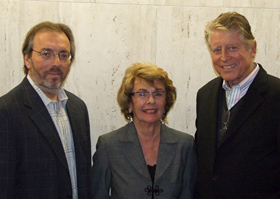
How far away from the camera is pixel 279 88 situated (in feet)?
7.32

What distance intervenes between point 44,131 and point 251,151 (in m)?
1.20

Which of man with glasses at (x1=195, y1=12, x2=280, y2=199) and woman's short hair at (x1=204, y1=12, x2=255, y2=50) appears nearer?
man with glasses at (x1=195, y1=12, x2=280, y2=199)

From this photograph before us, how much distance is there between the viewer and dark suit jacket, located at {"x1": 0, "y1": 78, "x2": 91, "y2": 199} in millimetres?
2014

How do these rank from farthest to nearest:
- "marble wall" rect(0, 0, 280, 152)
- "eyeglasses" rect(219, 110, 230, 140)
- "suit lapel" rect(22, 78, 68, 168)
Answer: "marble wall" rect(0, 0, 280, 152)
"eyeglasses" rect(219, 110, 230, 140)
"suit lapel" rect(22, 78, 68, 168)

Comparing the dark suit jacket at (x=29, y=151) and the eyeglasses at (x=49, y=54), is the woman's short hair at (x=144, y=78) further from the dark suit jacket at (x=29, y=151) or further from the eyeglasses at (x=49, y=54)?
the dark suit jacket at (x=29, y=151)

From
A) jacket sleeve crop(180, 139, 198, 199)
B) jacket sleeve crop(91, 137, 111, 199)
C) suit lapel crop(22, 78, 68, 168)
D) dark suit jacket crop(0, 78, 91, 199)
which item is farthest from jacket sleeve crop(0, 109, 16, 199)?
jacket sleeve crop(180, 139, 198, 199)

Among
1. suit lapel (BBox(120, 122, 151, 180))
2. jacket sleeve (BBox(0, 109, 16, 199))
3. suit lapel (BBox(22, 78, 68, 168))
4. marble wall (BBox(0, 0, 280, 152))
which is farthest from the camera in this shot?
marble wall (BBox(0, 0, 280, 152))

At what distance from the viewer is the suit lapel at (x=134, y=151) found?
250 cm

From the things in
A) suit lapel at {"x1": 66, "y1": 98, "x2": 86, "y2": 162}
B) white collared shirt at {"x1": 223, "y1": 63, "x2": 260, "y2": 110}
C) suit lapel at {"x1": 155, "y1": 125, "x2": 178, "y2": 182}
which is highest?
white collared shirt at {"x1": 223, "y1": 63, "x2": 260, "y2": 110}

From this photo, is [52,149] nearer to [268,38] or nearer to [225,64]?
[225,64]

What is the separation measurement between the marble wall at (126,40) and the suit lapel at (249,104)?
3.56 ft

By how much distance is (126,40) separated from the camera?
3.23 meters

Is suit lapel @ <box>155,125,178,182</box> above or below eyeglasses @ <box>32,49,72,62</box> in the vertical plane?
below

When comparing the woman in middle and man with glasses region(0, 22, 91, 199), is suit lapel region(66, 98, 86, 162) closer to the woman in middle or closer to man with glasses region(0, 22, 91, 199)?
man with glasses region(0, 22, 91, 199)
